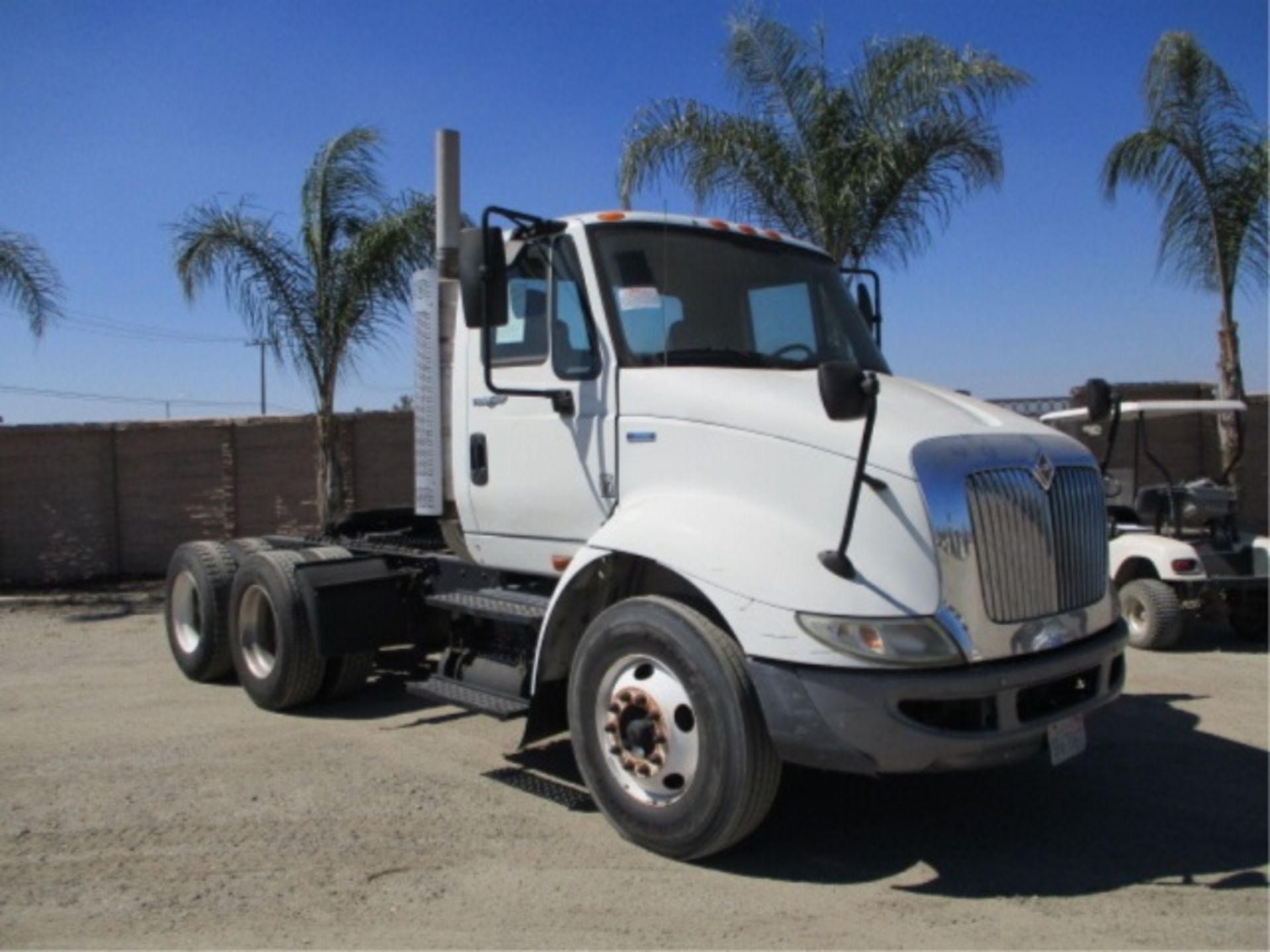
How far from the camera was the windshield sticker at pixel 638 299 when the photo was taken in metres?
5.23

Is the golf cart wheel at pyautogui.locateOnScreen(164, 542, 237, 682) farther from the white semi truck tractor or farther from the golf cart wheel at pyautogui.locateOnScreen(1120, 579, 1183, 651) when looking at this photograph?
the golf cart wheel at pyautogui.locateOnScreen(1120, 579, 1183, 651)

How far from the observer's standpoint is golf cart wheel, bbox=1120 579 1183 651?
8.99 meters

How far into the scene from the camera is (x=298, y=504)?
14812mm

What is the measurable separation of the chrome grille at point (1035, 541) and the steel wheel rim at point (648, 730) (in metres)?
1.29

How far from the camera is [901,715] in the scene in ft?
13.3

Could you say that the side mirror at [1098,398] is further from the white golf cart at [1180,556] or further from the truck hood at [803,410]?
the white golf cart at [1180,556]

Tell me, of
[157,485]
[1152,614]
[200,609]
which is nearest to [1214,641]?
[1152,614]

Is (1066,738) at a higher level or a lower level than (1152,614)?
higher

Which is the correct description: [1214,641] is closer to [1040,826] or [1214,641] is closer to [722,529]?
[1040,826]

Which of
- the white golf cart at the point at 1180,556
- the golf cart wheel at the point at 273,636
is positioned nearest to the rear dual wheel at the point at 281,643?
the golf cart wheel at the point at 273,636

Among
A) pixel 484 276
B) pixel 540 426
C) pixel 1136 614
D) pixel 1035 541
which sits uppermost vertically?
pixel 484 276

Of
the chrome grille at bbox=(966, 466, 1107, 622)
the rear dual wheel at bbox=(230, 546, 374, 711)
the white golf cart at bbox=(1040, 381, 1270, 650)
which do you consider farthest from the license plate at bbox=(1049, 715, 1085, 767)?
the white golf cart at bbox=(1040, 381, 1270, 650)

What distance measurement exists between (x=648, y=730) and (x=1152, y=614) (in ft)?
20.0

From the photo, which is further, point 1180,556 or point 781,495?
point 1180,556
